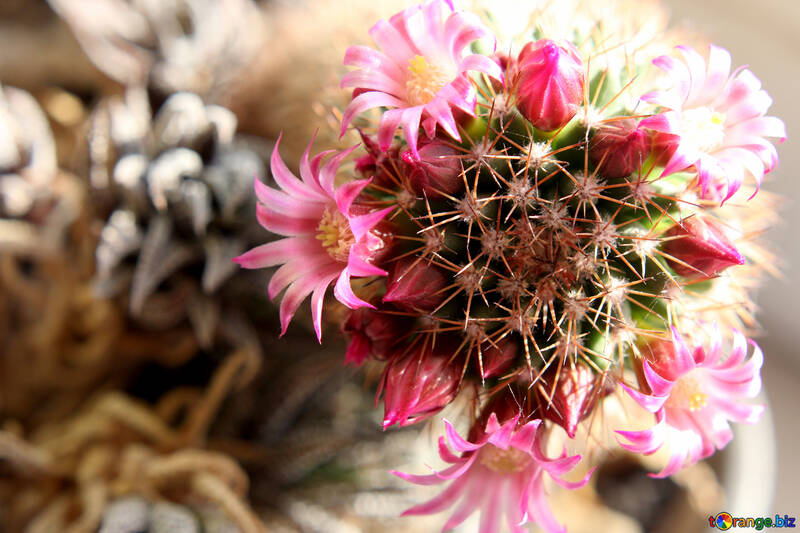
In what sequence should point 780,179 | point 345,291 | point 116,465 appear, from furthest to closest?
point 780,179 < point 116,465 < point 345,291

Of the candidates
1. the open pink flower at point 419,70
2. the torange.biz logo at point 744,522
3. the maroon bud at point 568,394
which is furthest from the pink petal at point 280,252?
the torange.biz logo at point 744,522

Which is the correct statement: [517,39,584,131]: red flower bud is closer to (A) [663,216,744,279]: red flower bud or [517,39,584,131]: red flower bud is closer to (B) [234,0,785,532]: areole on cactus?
(B) [234,0,785,532]: areole on cactus

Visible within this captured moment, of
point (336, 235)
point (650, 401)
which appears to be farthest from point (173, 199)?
point (650, 401)

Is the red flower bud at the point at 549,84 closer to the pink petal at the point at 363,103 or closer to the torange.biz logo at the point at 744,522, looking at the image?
the pink petal at the point at 363,103

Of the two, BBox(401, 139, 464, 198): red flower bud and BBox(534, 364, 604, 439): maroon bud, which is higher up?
BBox(401, 139, 464, 198): red flower bud

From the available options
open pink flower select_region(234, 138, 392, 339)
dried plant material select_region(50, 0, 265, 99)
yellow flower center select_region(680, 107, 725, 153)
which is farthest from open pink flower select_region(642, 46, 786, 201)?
dried plant material select_region(50, 0, 265, 99)

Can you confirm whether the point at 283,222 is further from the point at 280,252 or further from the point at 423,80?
the point at 423,80

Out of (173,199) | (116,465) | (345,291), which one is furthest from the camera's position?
(116,465)

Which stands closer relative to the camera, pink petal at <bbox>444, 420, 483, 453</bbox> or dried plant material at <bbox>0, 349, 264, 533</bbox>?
pink petal at <bbox>444, 420, 483, 453</bbox>
